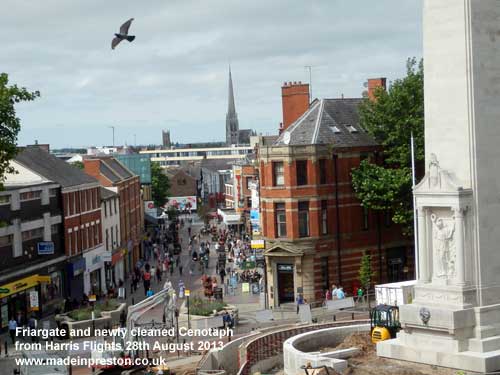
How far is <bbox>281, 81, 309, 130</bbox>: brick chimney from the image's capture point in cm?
6556

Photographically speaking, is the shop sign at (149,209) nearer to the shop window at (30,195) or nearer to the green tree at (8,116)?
the shop window at (30,195)

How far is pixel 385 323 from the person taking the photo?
34188 mm

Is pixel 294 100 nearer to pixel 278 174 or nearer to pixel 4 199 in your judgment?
pixel 278 174

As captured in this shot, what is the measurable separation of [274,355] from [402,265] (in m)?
26.2

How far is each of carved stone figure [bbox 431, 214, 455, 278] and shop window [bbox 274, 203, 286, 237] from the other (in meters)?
27.2

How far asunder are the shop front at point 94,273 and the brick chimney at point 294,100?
646 inches

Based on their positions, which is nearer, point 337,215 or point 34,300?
point 34,300

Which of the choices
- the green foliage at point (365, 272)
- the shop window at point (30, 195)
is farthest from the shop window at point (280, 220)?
the shop window at point (30, 195)

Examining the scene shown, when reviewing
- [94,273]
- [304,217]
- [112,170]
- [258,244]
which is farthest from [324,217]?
[112,170]

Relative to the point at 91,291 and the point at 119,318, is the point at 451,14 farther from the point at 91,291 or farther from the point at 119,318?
the point at 91,291

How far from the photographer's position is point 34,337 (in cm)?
4819

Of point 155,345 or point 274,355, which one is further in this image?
point 155,345

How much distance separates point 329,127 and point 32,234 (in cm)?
1878

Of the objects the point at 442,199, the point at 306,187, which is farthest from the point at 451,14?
the point at 306,187
